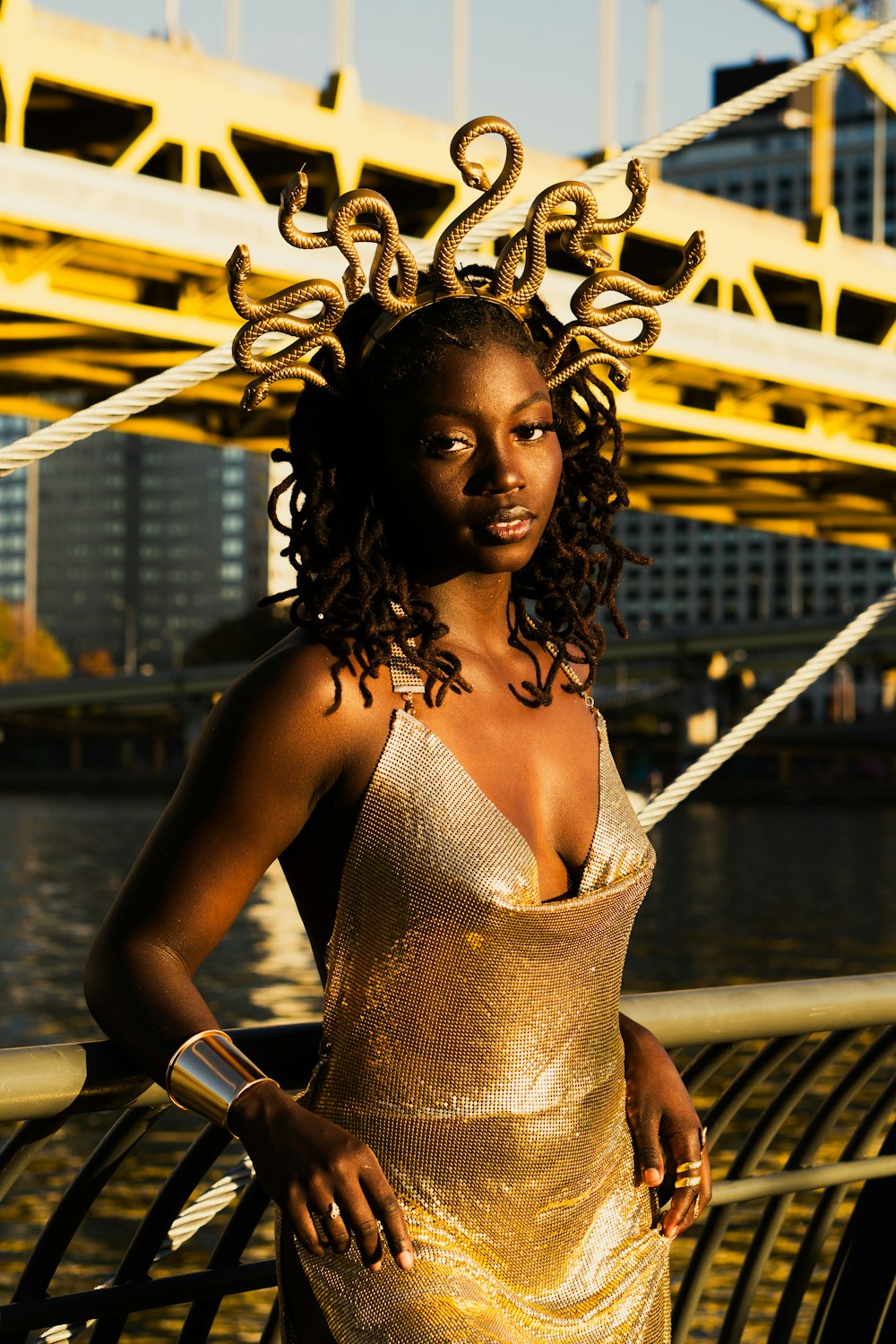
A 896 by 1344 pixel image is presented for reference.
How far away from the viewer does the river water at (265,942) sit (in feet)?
36.4

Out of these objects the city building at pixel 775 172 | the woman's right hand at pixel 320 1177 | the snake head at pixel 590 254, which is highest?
the city building at pixel 775 172

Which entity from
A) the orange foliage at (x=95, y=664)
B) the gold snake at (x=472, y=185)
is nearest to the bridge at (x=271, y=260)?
the gold snake at (x=472, y=185)

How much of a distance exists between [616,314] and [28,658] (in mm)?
109047

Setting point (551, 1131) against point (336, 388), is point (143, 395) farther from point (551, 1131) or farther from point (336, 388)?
point (551, 1131)

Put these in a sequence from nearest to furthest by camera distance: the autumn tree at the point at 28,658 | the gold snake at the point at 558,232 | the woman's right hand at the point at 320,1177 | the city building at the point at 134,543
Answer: the woman's right hand at the point at 320,1177
the gold snake at the point at 558,232
the autumn tree at the point at 28,658
the city building at the point at 134,543

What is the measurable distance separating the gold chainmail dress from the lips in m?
0.16

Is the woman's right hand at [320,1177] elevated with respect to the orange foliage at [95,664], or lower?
elevated

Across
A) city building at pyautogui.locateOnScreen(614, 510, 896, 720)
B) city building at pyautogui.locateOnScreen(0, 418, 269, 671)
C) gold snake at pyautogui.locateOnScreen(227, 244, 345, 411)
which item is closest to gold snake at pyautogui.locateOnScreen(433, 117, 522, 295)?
gold snake at pyautogui.locateOnScreen(227, 244, 345, 411)

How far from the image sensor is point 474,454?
190 centimetres

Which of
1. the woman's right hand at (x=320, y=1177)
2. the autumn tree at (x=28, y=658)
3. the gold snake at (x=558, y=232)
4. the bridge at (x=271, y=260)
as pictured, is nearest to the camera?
the woman's right hand at (x=320, y=1177)

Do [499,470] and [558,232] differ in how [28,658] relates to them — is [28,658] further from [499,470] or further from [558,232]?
[499,470]

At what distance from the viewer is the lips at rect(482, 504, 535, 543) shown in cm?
191

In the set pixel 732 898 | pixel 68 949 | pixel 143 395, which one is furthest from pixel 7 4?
pixel 732 898

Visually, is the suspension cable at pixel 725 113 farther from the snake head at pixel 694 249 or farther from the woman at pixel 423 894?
the woman at pixel 423 894
